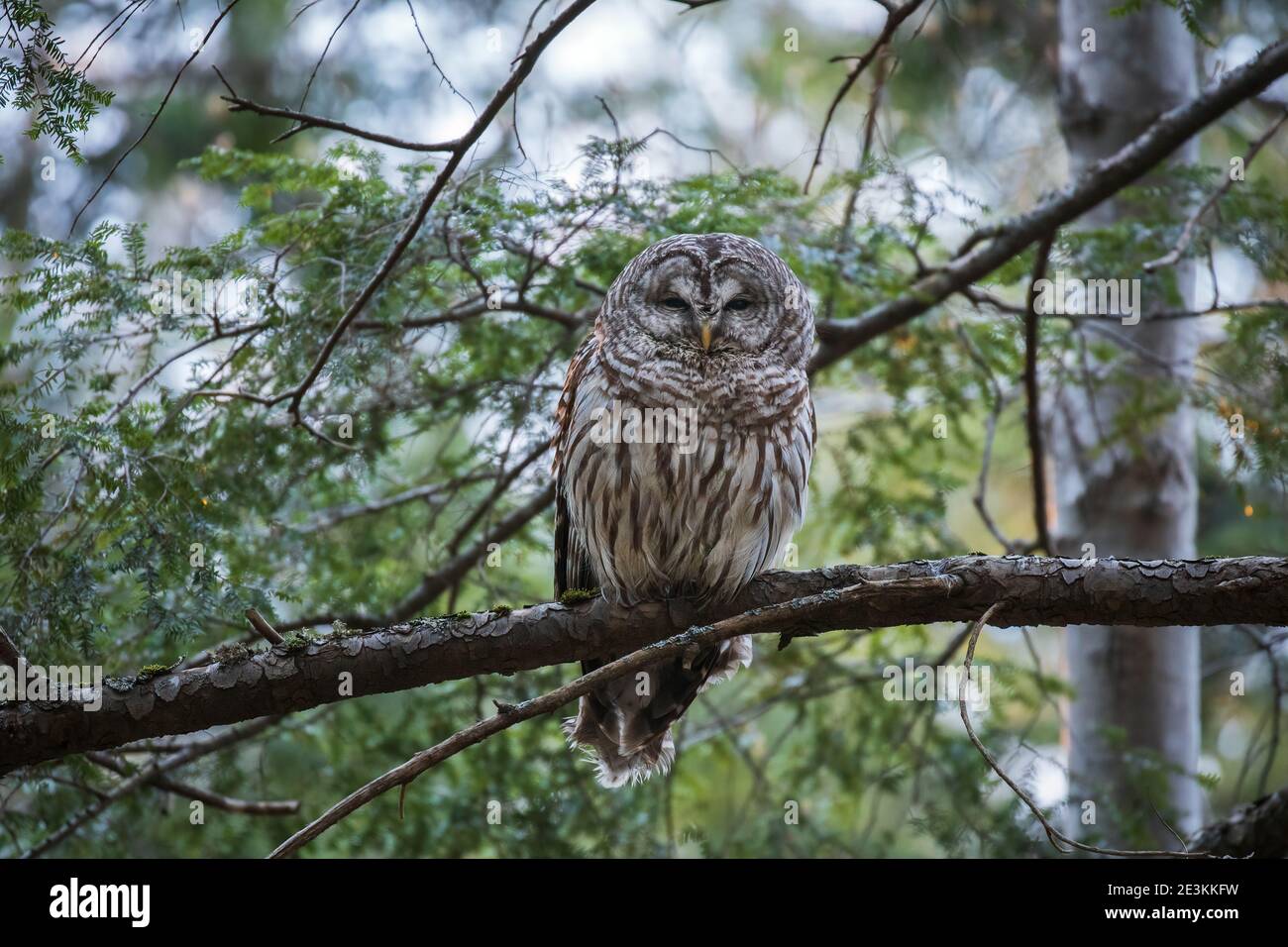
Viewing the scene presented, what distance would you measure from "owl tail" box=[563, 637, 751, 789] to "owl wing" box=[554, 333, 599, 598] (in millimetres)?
352

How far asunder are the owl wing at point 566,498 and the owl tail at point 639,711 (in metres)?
0.35

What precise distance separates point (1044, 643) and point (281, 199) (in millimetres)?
8194

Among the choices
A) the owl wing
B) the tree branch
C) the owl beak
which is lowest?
the owl wing

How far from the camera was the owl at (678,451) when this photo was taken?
414cm

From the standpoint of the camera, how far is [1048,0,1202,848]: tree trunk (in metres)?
5.71

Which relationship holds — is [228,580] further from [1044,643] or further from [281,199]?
[1044,643]

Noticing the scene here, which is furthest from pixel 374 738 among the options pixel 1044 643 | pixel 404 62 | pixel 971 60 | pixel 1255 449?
pixel 1044 643

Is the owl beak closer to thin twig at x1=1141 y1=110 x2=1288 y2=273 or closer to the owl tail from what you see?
the owl tail

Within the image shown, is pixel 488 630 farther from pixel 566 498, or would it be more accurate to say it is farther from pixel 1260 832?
pixel 1260 832

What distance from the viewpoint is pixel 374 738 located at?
5.56 m

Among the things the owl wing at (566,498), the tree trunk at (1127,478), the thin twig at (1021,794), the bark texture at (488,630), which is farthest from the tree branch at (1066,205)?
the thin twig at (1021,794)

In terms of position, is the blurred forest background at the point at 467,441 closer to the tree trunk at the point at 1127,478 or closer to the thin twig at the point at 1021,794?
the tree trunk at the point at 1127,478

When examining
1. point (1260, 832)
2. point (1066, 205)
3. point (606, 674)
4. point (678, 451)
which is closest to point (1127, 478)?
point (1066, 205)

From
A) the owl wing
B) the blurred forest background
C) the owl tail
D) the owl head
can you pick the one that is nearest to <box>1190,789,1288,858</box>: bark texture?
the blurred forest background
